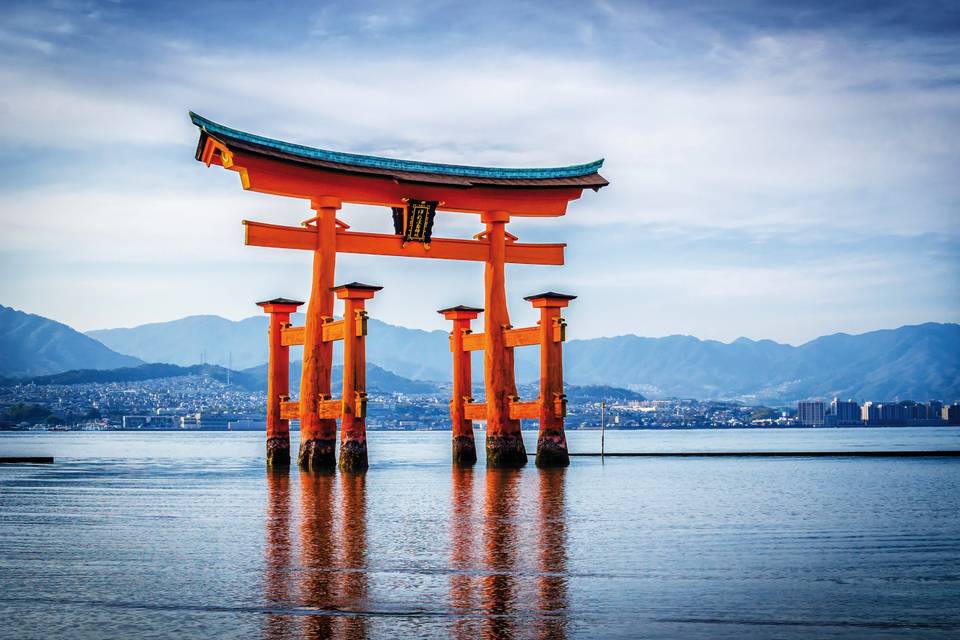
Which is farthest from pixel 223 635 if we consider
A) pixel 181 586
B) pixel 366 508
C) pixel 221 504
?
pixel 221 504

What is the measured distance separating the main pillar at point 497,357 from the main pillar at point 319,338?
589cm

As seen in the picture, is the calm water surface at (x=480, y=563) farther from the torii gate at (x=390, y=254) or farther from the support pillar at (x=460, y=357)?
the support pillar at (x=460, y=357)

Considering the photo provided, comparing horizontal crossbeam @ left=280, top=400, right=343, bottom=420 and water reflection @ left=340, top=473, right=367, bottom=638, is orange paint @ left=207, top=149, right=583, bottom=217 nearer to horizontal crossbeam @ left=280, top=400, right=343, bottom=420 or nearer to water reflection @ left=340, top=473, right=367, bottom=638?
horizontal crossbeam @ left=280, top=400, right=343, bottom=420

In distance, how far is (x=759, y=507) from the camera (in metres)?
25.0

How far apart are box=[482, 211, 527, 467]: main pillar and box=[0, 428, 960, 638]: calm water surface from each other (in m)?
7.90

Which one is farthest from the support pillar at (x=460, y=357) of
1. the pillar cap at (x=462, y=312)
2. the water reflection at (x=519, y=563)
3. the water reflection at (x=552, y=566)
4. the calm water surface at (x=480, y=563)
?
the water reflection at (x=552, y=566)

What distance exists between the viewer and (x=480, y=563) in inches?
592

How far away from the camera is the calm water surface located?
430 inches

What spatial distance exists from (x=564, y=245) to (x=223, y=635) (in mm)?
31614

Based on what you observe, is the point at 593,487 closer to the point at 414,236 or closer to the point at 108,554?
the point at 414,236

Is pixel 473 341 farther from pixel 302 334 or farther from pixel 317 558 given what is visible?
pixel 317 558

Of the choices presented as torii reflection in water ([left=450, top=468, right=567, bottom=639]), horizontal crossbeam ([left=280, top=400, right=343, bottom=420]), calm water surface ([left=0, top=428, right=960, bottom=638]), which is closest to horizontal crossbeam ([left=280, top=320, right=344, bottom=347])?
horizontal crossbeam ([left=280, top=400, right=343, bottom=420])

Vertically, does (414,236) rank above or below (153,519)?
above

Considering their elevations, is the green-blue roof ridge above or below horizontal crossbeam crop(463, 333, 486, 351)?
above
